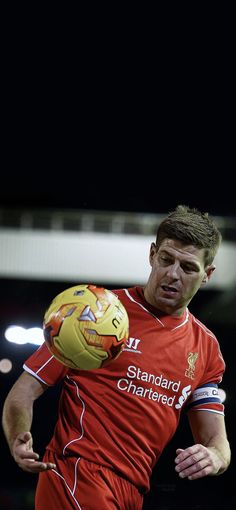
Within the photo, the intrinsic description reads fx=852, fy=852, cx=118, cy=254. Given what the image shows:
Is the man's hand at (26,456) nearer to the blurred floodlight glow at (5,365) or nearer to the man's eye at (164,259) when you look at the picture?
the man's eye at (164,259)

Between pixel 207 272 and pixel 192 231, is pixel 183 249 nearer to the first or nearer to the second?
pixel 192 231

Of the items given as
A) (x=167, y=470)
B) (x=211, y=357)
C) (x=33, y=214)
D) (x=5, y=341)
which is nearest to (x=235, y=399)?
(x=167, y=470)

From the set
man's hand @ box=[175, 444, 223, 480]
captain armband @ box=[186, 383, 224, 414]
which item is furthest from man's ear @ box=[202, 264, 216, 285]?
man's hand @ box=[175, 444, 223, 480]

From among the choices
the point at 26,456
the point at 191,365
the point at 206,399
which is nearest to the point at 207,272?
the point at 191,365

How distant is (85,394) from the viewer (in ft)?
11.2

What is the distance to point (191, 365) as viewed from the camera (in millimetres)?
3561

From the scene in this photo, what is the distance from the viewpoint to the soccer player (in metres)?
3.31

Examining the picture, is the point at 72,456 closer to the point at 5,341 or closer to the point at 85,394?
the point at 85,394

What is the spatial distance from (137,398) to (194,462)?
1.30 feet

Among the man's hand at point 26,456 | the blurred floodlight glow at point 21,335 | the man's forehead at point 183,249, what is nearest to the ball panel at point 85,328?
the man's hand at point 26,456

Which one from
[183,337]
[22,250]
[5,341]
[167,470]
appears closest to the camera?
[183,337]

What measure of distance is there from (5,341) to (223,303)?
255 cm

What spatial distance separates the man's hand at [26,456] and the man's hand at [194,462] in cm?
49

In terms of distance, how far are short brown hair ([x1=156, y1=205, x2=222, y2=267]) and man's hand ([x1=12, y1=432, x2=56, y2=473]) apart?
1.02 meters
